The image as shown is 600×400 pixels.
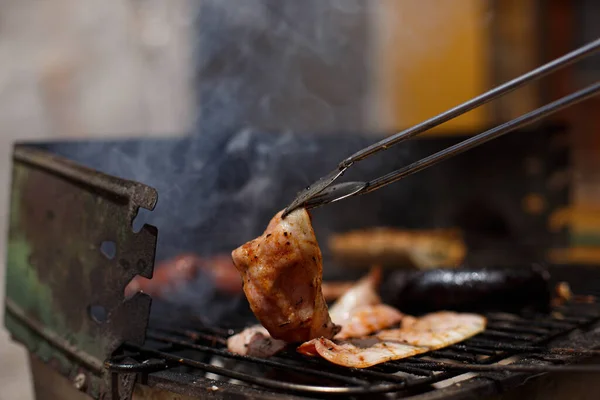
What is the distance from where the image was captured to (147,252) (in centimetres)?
240

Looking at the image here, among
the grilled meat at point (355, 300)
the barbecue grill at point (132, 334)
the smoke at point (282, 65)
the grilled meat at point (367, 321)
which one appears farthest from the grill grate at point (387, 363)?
the smoke at point (282, 65)

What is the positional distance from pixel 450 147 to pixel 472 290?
1266 millimetres

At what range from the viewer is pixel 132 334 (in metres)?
2.48

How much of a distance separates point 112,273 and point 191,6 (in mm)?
5281

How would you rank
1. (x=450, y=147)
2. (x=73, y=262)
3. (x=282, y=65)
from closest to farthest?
(x=450, y=147) → (x=73, y=262) → (x=282, y=65)

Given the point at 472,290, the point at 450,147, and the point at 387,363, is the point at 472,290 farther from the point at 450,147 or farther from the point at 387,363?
the point at 450,147

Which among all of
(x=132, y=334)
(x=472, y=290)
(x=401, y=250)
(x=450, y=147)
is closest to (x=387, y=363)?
(x=450, y=147)

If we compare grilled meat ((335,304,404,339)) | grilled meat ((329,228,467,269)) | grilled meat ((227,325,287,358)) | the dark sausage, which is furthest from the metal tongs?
grilled meat ((329,228,467,269))

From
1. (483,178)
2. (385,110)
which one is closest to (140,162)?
(483,178)

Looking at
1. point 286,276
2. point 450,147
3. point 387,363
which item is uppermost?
point 450,147

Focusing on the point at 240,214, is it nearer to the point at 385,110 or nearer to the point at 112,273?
the point at 112,273

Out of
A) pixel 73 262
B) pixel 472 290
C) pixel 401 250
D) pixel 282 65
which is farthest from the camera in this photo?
pixel 282 65

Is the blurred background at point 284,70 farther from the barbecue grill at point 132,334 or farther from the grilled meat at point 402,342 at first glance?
the grilled meat at point 402,342

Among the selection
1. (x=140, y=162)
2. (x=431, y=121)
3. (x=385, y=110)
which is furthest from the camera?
(x=385, y=110)
